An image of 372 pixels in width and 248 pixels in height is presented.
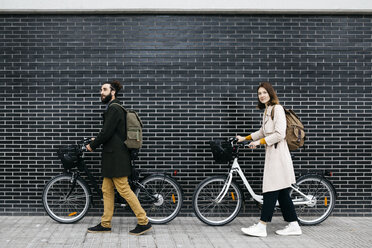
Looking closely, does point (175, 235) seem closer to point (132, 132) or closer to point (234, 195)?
point (234, 195)

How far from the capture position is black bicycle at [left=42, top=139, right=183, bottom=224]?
575 cm

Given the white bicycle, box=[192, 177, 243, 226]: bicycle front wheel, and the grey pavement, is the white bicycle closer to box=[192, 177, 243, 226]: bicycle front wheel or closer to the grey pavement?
box=[192, 177, 243, 226]: bicycle front wheel

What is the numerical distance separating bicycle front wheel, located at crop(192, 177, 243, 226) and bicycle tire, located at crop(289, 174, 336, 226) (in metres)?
0.89

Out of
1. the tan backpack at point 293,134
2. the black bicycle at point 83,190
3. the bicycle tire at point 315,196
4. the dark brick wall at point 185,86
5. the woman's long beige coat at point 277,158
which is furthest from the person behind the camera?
the dark brick wall at point 185,86

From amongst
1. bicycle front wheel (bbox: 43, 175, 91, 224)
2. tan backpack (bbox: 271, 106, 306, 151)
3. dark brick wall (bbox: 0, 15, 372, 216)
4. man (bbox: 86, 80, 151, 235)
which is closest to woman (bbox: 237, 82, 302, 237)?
tan backpack (bbox: 271, 106, 306, 151)

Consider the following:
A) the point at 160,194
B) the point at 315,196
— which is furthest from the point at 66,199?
the point at 315,196

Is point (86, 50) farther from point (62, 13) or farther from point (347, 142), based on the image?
point (347, 142)

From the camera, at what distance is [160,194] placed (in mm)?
5844

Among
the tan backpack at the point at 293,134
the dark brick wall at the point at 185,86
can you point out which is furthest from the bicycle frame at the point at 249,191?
the tan backpack at the point at 293,134

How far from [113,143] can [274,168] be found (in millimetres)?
2212

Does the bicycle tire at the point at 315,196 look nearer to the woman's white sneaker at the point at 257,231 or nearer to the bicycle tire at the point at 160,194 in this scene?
the woman's white sneaker at the point at 257,231

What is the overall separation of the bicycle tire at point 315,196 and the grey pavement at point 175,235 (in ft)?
0.50

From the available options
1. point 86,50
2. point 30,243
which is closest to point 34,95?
point 86,50

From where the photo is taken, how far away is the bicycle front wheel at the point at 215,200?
18.8ft
